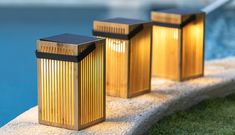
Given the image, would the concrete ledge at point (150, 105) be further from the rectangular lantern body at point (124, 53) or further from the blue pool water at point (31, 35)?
the blue pool water at point (31, 35)

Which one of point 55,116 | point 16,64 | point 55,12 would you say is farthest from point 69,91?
point 55,12

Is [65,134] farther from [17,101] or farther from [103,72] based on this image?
[17,101]

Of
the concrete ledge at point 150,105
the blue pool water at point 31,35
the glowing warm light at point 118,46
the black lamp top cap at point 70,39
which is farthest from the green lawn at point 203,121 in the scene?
the blue pool water at point 31,35

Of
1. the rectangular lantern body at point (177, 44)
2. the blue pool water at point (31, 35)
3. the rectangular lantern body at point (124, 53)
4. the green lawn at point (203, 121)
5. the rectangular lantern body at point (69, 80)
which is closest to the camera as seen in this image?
the rectangular lantern body at point (69, 80)

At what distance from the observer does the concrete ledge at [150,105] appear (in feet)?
13.0

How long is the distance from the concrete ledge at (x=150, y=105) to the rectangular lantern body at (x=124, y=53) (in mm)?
94

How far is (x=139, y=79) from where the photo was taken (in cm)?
Result: 482

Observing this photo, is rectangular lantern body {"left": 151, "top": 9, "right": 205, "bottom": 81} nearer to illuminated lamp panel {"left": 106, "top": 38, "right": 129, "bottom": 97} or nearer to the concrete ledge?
the concrete ledge

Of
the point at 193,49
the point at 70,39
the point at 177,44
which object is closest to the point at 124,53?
the point at 70,39

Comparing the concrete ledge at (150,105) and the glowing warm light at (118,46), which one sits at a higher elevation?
the glowing warm light at (118,46)

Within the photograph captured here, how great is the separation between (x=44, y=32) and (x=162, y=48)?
429 cm

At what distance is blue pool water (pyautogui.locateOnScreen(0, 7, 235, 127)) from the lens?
228 inches

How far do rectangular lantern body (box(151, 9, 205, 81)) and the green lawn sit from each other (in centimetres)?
44

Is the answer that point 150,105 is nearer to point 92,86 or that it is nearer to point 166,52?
point 92,86
